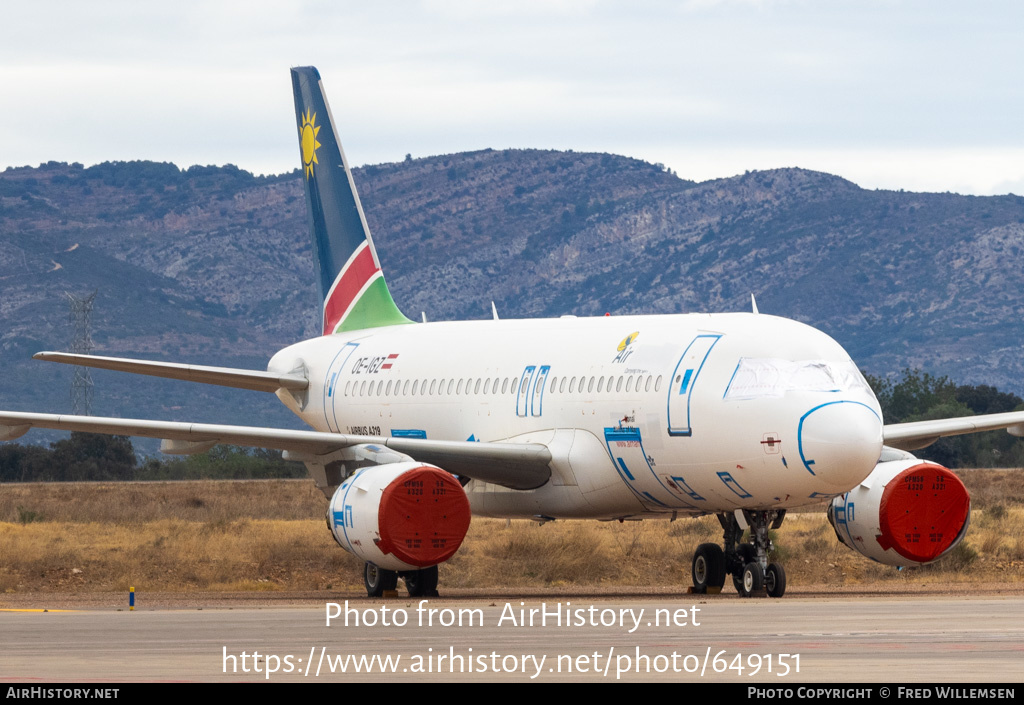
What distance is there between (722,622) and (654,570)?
14.3 meters

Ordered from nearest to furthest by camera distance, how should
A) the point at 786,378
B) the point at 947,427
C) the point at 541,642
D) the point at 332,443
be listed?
the point at 541,642, the point at 786,378, the point at 332,443, the point at 947,427

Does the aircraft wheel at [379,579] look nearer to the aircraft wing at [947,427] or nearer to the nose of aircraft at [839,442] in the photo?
the nose of aircraft at [839,442]

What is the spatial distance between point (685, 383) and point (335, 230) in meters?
12.5

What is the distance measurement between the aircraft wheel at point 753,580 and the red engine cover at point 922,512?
6.56ft

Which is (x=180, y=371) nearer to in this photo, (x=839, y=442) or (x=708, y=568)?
(x=708, y=568)

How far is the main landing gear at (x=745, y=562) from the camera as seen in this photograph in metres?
23.7

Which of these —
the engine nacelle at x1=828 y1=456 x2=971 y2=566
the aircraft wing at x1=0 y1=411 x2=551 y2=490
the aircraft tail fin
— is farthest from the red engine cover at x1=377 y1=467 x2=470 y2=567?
the aircraft tail fin

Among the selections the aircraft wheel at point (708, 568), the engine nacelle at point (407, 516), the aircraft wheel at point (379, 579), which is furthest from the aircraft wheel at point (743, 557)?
the aircraft wheel at point (379, 579)

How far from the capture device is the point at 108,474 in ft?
266

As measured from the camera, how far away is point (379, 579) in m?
26.5

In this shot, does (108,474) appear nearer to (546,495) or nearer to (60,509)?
(60,509)

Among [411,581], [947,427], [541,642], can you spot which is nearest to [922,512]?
[947,427]

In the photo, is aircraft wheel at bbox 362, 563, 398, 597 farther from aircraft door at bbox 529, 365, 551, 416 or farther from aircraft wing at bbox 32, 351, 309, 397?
aircraft wing at bbox 32, 351, 309, 397
